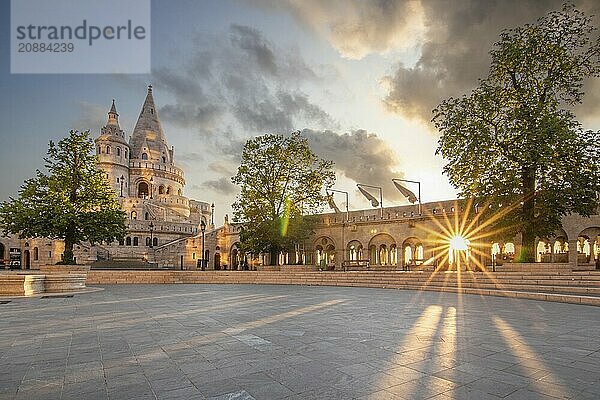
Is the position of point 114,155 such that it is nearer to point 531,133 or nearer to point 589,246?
point 531,133

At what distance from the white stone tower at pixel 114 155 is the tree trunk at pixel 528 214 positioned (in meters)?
70.7

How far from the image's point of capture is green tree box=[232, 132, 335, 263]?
31.1m

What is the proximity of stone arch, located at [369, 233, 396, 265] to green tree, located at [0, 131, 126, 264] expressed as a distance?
21088mm

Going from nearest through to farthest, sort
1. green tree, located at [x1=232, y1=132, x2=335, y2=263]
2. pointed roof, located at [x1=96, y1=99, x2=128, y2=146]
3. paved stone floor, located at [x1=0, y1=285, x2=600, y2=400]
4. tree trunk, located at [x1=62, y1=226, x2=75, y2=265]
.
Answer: paved stone floor, located at [x1=0, y1=285, x2=600, y2=400], tree trunk, located at [x1=62, y1=226, x2=75, y2=265], green tree, located at [x1=232, y1=132, x2=335, y2=263], pointed roof, located at [x1=96, y1=99, x2=128, y2=146]

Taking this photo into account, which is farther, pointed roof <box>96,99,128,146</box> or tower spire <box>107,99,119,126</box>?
tower spire <box>107,99,119,126</box>

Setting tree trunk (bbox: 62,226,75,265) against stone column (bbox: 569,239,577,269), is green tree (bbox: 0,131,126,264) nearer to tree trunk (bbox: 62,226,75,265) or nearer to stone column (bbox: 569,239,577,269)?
tree trunk (bbox: 62,226,75,265)

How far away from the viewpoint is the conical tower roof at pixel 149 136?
83031mm

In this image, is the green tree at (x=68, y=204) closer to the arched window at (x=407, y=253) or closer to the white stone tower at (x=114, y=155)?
the arched window at (x=407, y=253)

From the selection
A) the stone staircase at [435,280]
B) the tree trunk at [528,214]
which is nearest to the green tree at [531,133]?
the tree trunk at [528,214]

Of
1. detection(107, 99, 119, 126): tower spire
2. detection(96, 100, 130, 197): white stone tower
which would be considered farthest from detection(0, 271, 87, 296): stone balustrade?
detection(107, 99, 119, 126): tower spire

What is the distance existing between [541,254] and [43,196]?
116 ft

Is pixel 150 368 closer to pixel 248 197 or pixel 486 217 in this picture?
pixel 486 217

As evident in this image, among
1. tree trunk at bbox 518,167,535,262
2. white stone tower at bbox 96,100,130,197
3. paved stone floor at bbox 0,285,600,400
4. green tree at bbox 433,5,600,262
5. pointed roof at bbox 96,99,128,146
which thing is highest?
pointed roof at bbox 96,99,128,146

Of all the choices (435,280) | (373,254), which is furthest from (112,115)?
(435,280)
